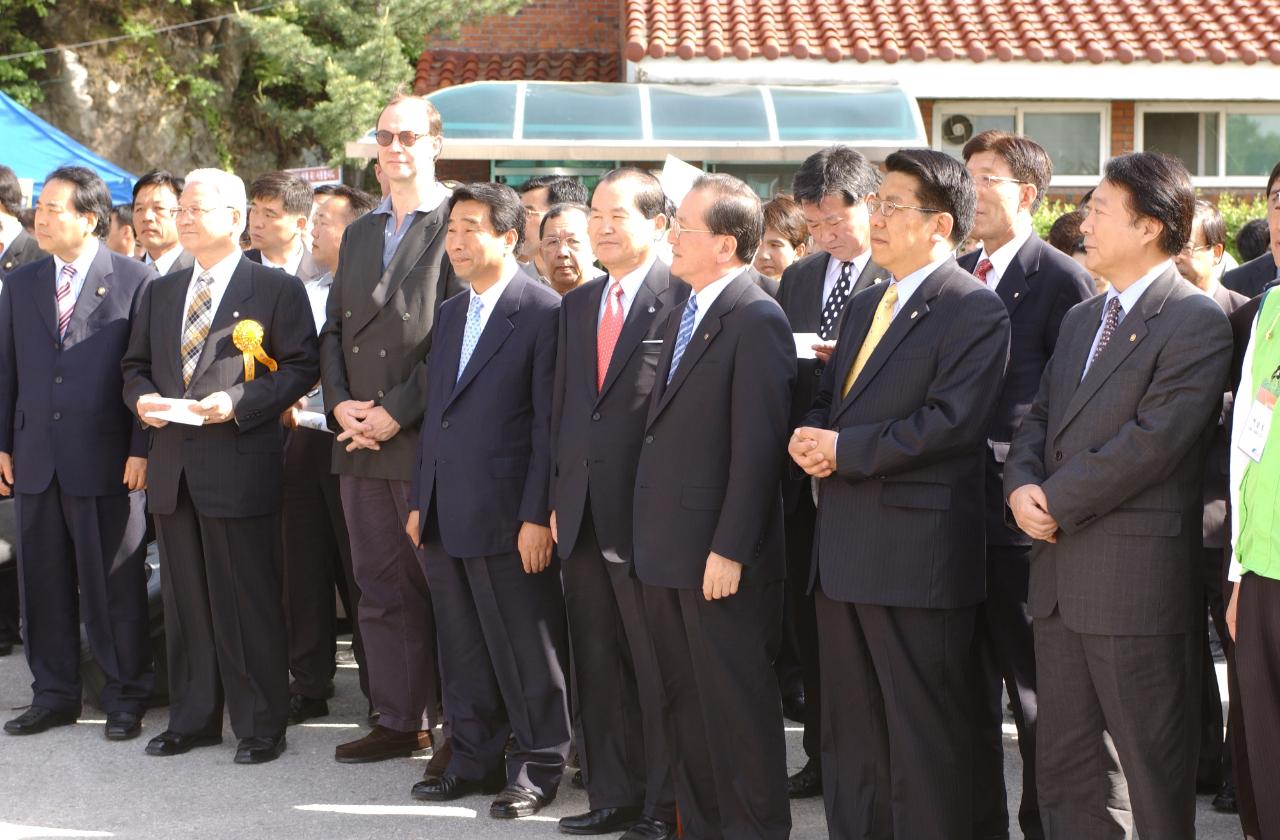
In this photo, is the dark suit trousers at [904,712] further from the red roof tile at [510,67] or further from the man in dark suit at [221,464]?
the red roof tile at [510,67]

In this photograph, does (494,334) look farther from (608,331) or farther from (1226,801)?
(1226,801)

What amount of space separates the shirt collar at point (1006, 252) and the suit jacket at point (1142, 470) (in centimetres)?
86

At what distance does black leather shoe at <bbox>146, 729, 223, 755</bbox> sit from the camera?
220 inches

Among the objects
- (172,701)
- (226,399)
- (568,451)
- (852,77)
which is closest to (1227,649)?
(568,451)

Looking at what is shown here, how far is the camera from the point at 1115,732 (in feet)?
12.3

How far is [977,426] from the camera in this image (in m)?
3.96

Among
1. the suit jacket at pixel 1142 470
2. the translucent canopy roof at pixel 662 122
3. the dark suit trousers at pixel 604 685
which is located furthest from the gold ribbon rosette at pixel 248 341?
the translucent canopy roof at pixel 662 122

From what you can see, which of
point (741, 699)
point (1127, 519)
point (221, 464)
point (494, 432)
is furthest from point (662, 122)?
point (1127, 519)

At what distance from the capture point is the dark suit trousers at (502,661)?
5.05m

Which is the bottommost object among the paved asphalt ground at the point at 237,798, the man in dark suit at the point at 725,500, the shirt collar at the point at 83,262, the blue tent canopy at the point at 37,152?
the paved asphalt ground at the point at 237,798

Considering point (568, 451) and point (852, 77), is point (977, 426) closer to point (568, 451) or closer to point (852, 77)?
point (568, 451)

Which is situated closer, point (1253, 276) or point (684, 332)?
point (684, 332)

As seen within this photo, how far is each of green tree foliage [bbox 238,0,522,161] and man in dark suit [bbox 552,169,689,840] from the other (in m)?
14.8

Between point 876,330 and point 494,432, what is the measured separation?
1.43 meters
